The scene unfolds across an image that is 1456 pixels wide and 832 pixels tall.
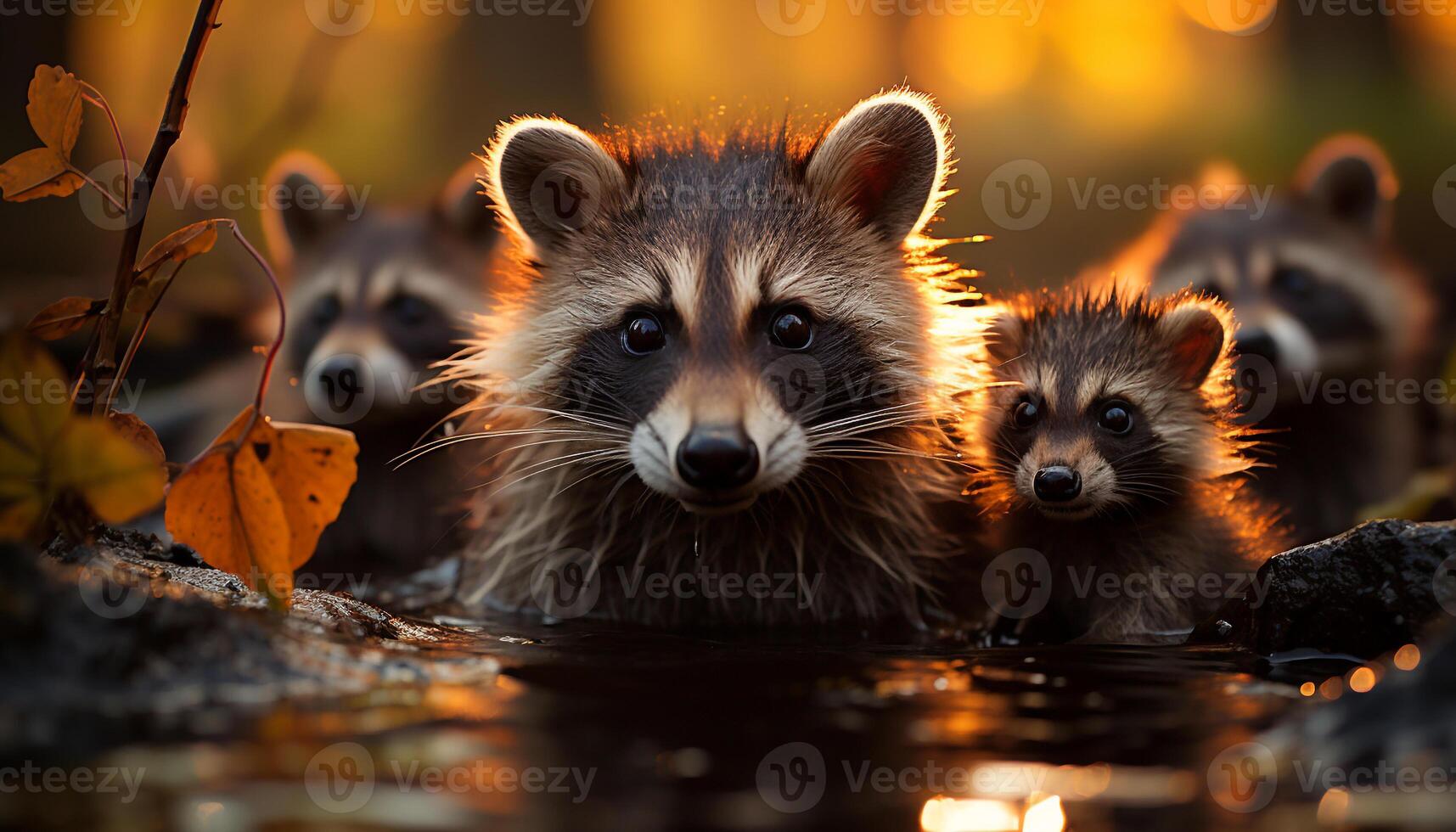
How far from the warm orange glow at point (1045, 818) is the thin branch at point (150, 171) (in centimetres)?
223

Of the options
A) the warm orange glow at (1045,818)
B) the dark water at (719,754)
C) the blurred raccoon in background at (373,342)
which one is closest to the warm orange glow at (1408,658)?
the dark water at (719,754)

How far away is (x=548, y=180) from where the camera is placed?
4402mm

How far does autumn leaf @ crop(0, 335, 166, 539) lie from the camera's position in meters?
2.51

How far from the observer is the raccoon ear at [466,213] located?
6680mm

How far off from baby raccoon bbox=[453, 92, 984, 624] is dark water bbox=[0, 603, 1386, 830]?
1.25m

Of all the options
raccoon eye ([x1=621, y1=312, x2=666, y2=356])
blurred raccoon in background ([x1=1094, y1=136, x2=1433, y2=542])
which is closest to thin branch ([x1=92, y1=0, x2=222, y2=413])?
raccoon eye ([x1=621, y1=312, x2=666, y2=356])

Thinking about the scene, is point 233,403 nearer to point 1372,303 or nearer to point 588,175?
point 588,175

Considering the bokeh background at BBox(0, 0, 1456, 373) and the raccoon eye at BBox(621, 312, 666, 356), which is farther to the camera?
the bokeh background at BBox(0, 0, 1456, 373)

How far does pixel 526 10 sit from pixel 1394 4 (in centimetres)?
825

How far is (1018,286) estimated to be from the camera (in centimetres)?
503

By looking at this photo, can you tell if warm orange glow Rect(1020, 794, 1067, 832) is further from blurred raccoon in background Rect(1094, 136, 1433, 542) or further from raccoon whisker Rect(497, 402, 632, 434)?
blurred raccoon in background Rect(1094, 136, 1433, 542)

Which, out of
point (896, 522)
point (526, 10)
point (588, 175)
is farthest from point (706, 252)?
point (526, 10)

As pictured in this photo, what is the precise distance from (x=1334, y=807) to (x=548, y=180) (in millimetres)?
3248

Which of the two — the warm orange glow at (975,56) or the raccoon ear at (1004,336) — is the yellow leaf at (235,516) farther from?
the warm orange glow at (975,56)
